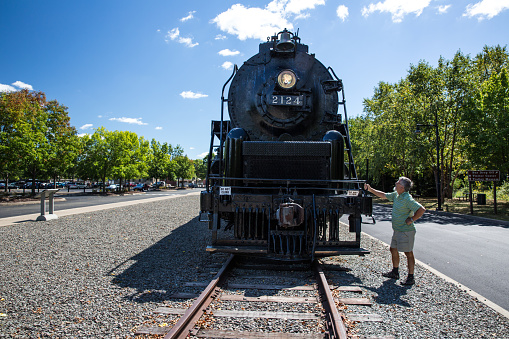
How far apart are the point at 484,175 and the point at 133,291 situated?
16.4 meters

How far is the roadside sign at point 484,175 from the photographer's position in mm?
14344

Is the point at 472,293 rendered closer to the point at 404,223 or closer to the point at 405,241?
the point at 405,241

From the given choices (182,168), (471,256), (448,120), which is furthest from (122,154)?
(471,256)

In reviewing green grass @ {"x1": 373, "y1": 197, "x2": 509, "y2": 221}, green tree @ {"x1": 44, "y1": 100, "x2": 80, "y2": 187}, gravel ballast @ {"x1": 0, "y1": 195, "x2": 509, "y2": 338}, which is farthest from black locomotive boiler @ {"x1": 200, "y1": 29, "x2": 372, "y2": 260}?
green tree @ {"x1": 44, "y1": 100, "x2": 80, "y2": 187}

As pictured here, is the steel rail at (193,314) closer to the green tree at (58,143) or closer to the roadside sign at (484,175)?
the roadside sign at (484,175)

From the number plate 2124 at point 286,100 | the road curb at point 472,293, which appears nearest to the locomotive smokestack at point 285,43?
the number plate 2124 at point 286,100

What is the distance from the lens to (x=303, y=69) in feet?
19.1

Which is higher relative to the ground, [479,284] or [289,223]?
[289,223]

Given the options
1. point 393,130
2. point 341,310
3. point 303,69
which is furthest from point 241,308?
point 393,130

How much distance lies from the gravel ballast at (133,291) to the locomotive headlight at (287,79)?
3230 mm

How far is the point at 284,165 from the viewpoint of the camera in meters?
5.10

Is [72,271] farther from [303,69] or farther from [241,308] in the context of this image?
[303,69]

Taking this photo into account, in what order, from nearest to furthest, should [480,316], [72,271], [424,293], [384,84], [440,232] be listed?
1. [480,316]
2. [424,293]
3. [72,271]
4. [440,232]
5. [384,84]

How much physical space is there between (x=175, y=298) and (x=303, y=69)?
4428 millimetres
